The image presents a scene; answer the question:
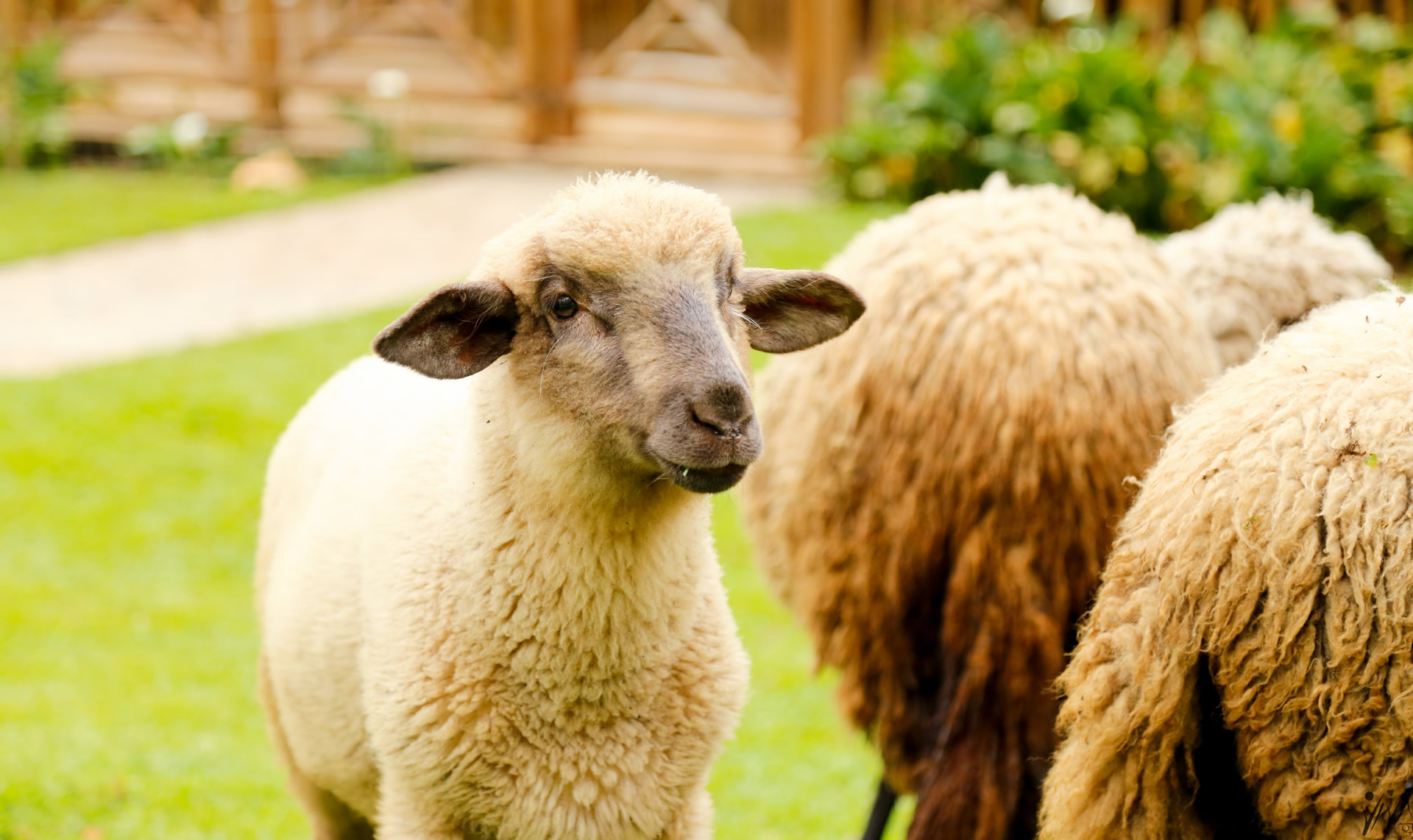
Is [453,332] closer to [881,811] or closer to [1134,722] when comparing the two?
[1134,722]

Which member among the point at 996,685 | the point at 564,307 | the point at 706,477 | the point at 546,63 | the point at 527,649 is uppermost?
the point at 564,307

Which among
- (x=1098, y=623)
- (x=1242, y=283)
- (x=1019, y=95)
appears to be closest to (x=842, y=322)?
(x=1098, y=623)

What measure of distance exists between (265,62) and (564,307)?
13.9 metres

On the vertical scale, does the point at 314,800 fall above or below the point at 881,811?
above

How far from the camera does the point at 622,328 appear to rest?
2.87 metres

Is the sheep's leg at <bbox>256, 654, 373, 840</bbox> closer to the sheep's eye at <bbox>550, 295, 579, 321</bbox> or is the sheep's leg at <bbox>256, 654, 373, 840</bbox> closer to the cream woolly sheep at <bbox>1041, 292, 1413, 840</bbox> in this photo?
the sheep's eye at <bbox>550, 295, 579, 321</bbox>

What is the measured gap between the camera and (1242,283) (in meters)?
4.46

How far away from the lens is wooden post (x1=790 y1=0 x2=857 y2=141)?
13117 mm

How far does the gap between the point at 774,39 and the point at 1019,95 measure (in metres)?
7.91

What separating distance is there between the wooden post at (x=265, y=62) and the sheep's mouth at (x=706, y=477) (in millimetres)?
14008

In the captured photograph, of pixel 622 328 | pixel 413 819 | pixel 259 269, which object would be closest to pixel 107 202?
pixel 259 269

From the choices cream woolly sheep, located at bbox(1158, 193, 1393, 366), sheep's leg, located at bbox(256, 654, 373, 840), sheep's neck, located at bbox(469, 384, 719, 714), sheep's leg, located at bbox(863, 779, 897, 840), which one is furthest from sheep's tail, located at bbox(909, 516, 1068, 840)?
sheep's leg, located at bbox(256, 654, 373, 840)

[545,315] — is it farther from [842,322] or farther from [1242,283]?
[1242,283]

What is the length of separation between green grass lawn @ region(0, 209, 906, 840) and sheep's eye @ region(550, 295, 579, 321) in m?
1.82
